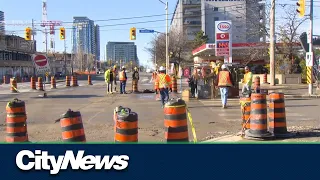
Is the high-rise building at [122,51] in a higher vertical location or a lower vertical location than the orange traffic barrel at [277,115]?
higher

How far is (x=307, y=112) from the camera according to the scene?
13.8m

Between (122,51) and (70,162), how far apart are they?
193 metres

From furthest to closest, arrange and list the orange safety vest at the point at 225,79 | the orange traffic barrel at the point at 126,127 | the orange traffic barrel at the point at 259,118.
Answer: the orange safety vest at the point at 225,79, the orange traffic barrel at the point at 259,118, the orange traffic barrel at the point at 126,127

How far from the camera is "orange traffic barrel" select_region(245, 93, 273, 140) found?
816 centimetres

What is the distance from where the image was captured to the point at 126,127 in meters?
6.32

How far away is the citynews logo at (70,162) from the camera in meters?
4.67

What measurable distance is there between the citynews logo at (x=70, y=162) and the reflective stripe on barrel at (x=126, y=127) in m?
1.62

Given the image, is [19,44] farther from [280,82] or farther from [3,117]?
[3,117]

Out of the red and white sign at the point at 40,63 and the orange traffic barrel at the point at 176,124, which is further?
the red and white sign at the point at 40,63

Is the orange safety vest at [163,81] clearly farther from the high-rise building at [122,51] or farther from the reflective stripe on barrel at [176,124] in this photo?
the high-rise building at [122,51]

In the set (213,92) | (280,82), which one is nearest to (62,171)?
(213,92)

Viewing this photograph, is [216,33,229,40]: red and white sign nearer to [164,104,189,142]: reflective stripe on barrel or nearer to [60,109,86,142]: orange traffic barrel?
[164,104,189,142]: reflective stripe on barrel

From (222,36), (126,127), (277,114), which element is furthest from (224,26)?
(126,127)

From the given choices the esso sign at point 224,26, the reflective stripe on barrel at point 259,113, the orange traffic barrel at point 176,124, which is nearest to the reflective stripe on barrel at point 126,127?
the orange traffic barrel at point 176,124
